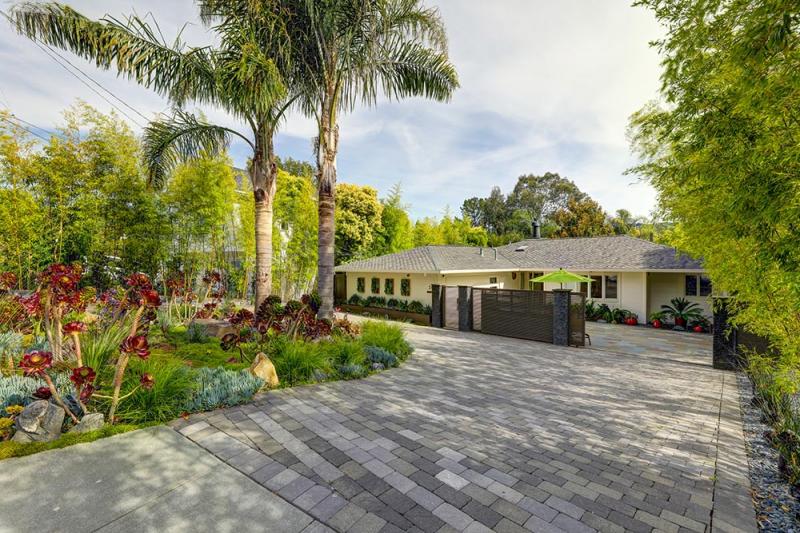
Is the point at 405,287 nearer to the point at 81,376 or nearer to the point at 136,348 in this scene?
the point at 136,348

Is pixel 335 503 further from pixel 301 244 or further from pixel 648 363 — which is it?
pixel 301 244

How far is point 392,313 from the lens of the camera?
643 inches

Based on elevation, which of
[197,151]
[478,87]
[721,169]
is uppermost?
[478,87]

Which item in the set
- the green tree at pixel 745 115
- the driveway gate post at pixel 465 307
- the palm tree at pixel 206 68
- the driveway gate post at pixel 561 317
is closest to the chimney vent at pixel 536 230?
the driveway gate post at pixel 465 307

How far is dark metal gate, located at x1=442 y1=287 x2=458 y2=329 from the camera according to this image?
43.8 feet

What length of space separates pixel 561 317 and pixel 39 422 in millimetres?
10758

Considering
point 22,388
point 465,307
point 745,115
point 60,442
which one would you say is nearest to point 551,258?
point 465,307

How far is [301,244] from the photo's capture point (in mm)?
16375

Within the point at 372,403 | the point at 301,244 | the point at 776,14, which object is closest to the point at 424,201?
the point at 301,244

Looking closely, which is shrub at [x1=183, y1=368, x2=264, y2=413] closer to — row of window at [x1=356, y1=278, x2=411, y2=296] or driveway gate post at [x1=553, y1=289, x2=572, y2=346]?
driveway gate post at [x1=553, y1=289, x2=572, y2=346]

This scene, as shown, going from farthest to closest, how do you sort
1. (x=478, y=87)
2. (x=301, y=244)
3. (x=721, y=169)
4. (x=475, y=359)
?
(x=301, y=244)
(x=478, y=87)
(x=475, y=359)
(x=721, y=169)

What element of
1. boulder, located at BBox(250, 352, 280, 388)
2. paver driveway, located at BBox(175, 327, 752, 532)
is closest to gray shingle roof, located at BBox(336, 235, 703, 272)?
paver driveway, located at BBox(175, 327, 752, 532)

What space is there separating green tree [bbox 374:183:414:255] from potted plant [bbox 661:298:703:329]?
15527mm

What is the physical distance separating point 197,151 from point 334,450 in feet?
26.8
